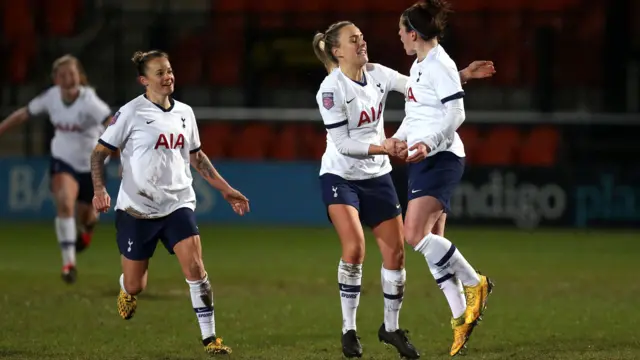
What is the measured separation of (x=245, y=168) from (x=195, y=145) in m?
11.5

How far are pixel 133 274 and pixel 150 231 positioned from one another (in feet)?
1.24

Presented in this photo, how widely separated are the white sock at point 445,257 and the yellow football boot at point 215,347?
1510mm

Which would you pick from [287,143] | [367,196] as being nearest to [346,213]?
[367,196]

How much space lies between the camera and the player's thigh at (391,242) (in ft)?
28.0

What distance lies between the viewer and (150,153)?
854 centimetres

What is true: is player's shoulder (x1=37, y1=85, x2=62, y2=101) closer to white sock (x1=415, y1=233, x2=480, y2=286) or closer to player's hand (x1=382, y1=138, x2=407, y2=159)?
player's hand (x1=382, y1=138, x2=407, y2=159)

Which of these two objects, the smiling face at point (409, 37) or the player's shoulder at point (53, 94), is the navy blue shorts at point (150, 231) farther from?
the player's shoulder at point (53, 94)

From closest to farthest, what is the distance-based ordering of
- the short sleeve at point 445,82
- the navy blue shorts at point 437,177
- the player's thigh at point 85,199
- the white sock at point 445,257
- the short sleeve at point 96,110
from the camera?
the short sleeve at point 445,82
the white sock at point 445,257
the navy blue shorts at point 437,177
the short sleeve at point 96,110
the player's thigh at point 85,199

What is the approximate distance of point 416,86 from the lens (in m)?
8.28

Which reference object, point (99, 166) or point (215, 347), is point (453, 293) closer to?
point (215, 347)

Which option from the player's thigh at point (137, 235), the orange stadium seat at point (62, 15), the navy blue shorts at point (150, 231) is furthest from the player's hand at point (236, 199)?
the orange stadium seat at point (62, 15)

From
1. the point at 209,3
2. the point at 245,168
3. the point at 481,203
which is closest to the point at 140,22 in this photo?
the point at 209,3

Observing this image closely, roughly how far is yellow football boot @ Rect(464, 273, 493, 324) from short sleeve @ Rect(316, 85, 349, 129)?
4.70ft

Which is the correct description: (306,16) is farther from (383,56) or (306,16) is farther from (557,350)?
(557,350)
